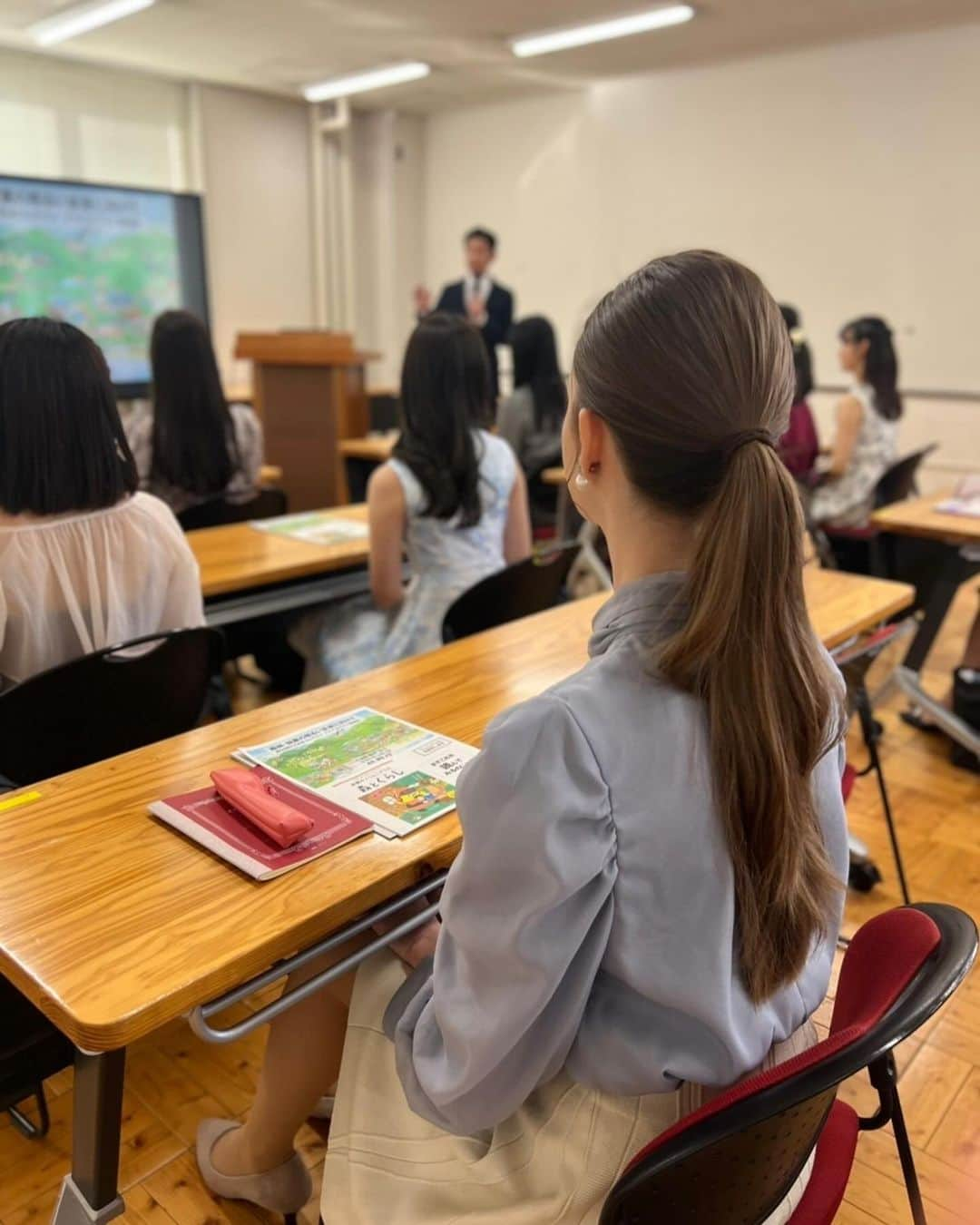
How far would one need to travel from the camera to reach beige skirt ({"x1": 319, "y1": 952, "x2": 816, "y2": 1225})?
84 cm

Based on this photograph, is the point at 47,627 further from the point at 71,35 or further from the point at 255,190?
the point at 255,190

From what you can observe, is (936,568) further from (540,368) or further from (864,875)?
(540,368)

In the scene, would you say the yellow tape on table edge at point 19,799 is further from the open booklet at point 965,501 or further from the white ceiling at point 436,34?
the white ceiling at point 436,34

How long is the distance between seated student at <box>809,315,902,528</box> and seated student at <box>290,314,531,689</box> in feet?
6.46

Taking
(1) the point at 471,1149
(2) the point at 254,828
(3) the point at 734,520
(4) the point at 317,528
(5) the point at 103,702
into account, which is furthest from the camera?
(4) the point at 317,528

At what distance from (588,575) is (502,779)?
3.74m

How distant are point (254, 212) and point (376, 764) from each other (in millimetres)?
6823

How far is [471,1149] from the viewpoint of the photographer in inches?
36.7

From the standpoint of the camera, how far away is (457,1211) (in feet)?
3.01

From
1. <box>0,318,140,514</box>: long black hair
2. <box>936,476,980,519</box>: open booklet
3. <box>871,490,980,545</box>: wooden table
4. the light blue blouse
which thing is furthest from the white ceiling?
the light blue blouse

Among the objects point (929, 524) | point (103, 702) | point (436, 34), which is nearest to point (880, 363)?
point (929, 524)

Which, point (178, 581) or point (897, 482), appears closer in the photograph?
point (178, 581)

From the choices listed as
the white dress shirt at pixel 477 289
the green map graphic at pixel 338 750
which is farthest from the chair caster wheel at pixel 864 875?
the white dress shirt at pixel 477 289

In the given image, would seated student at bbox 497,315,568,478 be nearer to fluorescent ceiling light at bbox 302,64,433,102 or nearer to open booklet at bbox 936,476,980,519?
open booklet at bbox 936,476,980,519
